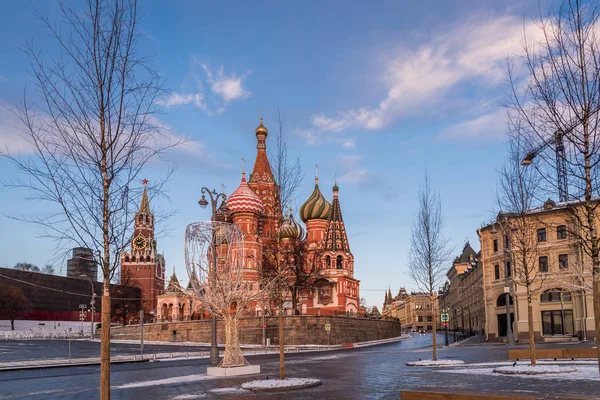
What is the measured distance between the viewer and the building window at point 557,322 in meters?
47.7

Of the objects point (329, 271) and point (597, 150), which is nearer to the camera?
point (597, 150)

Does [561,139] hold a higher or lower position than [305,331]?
higher

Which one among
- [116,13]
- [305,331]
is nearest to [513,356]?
[116,13]

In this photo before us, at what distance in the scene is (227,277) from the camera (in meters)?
20.3

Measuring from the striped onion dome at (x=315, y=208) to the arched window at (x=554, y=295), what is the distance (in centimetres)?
4055

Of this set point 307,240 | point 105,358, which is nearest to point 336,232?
point 307,240

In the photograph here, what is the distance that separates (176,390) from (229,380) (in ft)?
9.02

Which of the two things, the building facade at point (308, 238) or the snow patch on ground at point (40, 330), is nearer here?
the building facade at point (308, 238)

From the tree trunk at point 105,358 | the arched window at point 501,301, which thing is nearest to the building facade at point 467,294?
the arched window at point 501,301

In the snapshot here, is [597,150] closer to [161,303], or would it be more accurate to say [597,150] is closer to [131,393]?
[131,393]

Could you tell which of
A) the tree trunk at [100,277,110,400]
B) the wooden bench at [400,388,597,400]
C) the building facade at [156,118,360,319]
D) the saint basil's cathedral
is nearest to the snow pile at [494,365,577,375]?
the wooden bench at [400,388,597,400]

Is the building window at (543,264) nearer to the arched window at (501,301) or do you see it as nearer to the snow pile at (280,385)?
the arched window at (501,301)

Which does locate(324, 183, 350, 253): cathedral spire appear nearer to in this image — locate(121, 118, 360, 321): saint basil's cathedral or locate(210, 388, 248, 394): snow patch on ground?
locate(121, 118, 360, 321): saint basil's cathedral

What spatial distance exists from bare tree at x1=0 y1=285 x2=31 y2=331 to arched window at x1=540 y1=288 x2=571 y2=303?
270 feet
